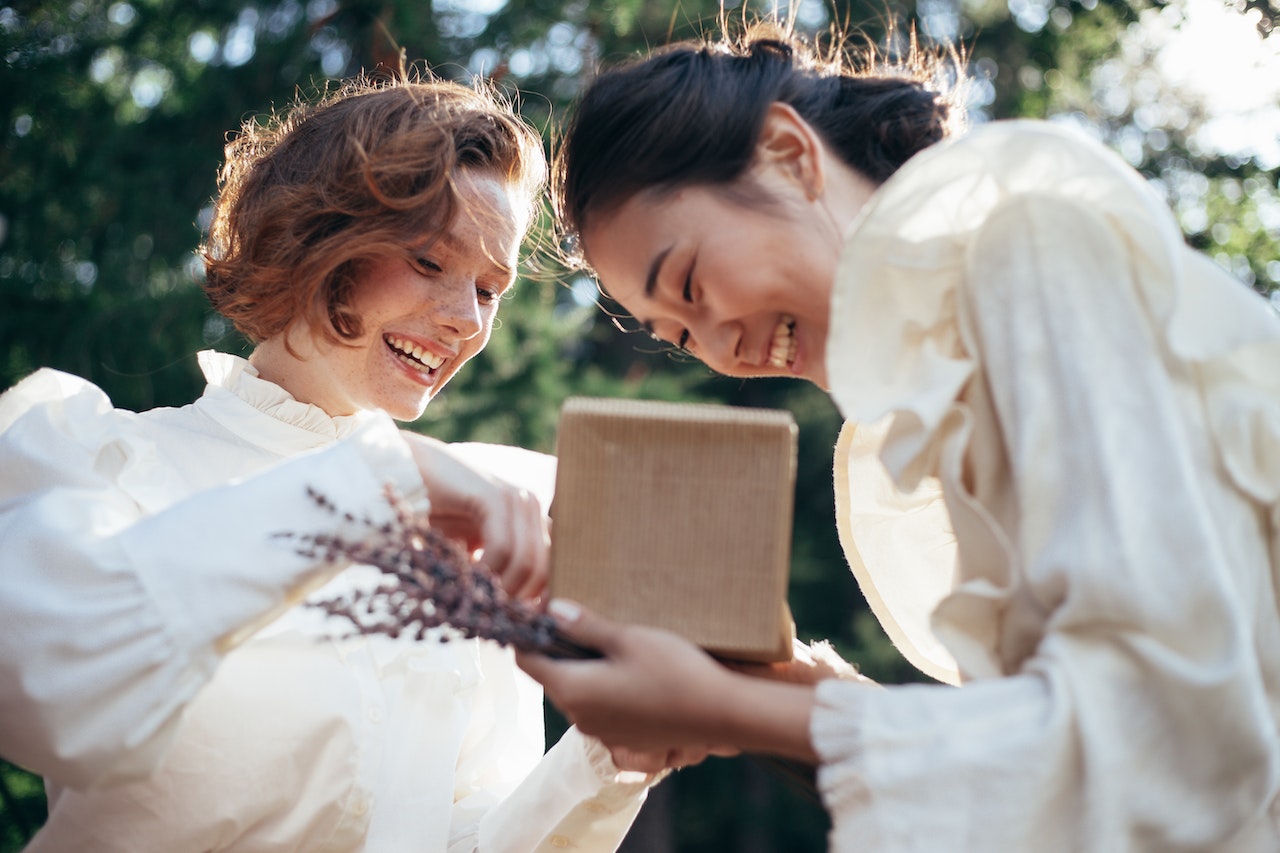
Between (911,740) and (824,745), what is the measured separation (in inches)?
3.7

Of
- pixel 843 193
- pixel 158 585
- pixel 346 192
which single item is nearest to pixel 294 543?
pixel 158 585

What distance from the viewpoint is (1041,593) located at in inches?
49.8

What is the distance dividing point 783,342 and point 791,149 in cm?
30

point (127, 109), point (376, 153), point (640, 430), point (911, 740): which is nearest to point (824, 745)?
point (911, 740)

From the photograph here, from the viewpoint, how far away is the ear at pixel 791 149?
1.77 meters

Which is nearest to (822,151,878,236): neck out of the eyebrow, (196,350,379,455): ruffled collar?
the eyebrow

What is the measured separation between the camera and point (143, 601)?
1.49 metres

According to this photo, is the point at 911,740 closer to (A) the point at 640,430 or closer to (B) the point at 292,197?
(A) the point at 640,430

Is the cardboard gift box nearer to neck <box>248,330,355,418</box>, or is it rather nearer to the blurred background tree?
neck <box>248,330,355,418</box>

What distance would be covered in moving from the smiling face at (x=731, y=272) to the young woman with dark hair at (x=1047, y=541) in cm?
26

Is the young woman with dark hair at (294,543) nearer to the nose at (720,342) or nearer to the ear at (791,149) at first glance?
the nose at (720,342)

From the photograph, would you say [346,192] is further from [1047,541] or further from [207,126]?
[207,126]

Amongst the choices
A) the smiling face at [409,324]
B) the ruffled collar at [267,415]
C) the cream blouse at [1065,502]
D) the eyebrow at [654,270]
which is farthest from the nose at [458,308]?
the cream blouse at [1065,502]

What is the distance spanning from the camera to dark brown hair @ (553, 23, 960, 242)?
5.89ft
